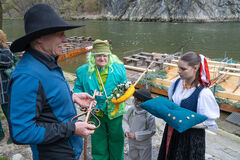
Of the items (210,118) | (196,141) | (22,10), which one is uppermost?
(22,10)

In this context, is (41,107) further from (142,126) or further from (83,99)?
(142,126)

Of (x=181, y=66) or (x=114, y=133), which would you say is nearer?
(x=181, y=66)

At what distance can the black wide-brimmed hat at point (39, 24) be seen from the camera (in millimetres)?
1323

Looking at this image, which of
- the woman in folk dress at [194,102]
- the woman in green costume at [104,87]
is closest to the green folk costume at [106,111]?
the woman in green costume at [104,87]

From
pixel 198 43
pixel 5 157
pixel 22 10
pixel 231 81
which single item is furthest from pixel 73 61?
pixel 22 10

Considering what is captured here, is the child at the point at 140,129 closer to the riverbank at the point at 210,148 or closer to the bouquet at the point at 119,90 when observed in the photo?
the bouquet at the point at 119,90

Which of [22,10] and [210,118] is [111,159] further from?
[22,10]

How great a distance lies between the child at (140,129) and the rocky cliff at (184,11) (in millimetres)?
45835

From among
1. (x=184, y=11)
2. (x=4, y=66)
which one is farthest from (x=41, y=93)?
(x=184, y=11)

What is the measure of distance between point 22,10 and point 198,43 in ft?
173

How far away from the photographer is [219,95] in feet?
22.0

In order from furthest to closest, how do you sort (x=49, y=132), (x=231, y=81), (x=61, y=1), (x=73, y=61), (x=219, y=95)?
(x=61, y=1) < (x=73, y=61) < (x=231, y=81) < (x=219, y=95) < (x=49, y=132)

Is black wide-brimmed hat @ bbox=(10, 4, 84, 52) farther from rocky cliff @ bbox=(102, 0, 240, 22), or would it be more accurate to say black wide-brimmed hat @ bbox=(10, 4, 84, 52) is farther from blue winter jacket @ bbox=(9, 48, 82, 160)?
rocky cliff @ bbox=(102, 0, 240, 22)

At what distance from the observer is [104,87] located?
2.65 meters
